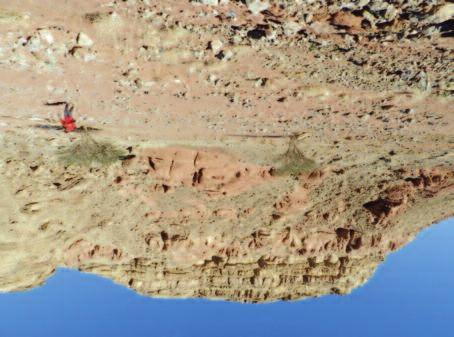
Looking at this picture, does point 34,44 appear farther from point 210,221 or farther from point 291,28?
point 210,221

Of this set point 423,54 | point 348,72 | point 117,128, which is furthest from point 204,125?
point 423,54

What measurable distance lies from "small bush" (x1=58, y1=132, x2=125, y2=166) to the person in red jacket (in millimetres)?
600

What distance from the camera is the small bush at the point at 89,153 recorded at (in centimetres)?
733

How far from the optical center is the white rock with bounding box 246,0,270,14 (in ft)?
14.6

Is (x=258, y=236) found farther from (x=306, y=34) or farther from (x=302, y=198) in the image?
(x=306, y=34)

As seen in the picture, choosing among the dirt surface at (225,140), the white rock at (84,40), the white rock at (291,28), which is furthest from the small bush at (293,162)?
the white rock at (84,40)

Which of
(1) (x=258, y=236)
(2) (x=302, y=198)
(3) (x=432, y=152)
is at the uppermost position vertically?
(3) (x=432, y=152)

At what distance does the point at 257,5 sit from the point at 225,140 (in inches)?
134

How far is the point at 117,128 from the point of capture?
7082 millimetres

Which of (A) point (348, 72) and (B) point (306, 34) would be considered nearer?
(B) point (306, 34)

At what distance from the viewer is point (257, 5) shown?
4477mm

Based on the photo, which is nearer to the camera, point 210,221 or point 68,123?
point 68,123

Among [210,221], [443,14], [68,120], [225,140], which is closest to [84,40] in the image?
[68,120]

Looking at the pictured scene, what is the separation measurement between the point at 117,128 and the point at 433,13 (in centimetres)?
522
